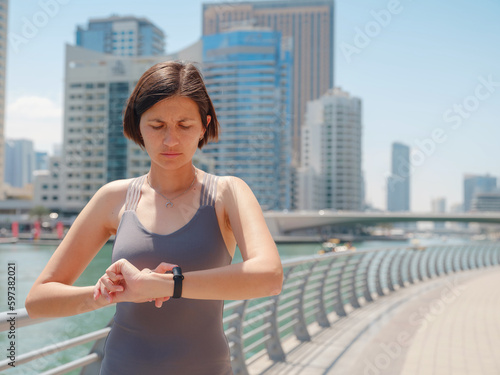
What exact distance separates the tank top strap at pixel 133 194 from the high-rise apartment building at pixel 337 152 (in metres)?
91.2

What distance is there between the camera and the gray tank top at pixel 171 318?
1084 mm

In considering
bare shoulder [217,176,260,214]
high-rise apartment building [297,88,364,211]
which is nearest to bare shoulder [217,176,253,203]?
bare shoulder [217,176,260,214]

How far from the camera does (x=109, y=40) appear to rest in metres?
130

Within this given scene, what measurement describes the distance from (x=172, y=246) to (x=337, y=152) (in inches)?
3857

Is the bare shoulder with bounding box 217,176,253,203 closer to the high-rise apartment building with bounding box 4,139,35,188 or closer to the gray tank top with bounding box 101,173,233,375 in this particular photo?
the gray tank top with bounding box 101,173,233,375

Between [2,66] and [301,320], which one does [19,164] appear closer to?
[2,66]

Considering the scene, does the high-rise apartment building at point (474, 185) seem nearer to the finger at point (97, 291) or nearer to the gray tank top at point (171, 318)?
the gray tank top at point (171, 318)

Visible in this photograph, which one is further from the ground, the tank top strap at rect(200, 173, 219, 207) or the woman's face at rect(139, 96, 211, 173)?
the woman's face at rect(139, 96, 211, 173)

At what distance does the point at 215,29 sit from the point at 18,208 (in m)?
98.3

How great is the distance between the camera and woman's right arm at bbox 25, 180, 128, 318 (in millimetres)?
1063

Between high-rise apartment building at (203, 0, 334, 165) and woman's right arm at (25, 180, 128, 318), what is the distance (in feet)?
449

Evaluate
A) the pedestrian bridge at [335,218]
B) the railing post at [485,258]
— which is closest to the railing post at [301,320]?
the railing post at [485,258]

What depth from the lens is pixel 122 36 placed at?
12838cm

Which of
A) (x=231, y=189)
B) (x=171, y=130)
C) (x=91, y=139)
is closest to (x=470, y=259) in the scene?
(x=231, y=189)
